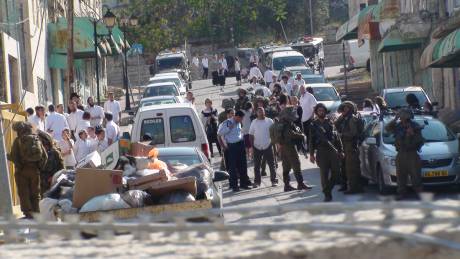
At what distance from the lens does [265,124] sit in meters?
23.9

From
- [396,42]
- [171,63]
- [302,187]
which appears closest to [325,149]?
[302,187]

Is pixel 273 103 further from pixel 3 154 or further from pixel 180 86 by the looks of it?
pixel 180 86

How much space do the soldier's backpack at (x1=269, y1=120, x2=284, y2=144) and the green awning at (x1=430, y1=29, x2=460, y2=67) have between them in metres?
5.49

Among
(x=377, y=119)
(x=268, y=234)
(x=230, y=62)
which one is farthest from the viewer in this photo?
(x=230, y=62)

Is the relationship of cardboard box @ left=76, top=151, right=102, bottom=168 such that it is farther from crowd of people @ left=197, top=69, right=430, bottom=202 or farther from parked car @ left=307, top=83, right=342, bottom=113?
parked car @ left=307, top=83, right=342, bottom=113

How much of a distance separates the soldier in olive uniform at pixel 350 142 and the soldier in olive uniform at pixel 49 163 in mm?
4945

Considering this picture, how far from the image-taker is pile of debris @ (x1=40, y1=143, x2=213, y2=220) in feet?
47.5

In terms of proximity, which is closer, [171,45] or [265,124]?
[265,124]

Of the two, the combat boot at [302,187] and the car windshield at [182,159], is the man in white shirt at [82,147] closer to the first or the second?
the combat boot at [302,187]

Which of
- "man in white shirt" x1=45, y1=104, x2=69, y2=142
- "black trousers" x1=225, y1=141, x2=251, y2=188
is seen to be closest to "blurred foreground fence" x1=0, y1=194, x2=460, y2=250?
"black trousers" x1=225, y1=141, x2=251, y2=188

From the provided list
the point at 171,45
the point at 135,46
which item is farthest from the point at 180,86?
the point at 171,45

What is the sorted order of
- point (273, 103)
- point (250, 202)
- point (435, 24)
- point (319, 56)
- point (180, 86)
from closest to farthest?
point (250, 202), point (273, 103), point (435, 24), point (180, 86), point (319, 56)

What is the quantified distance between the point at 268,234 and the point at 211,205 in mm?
8730

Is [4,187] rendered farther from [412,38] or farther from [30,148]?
[412,38]
